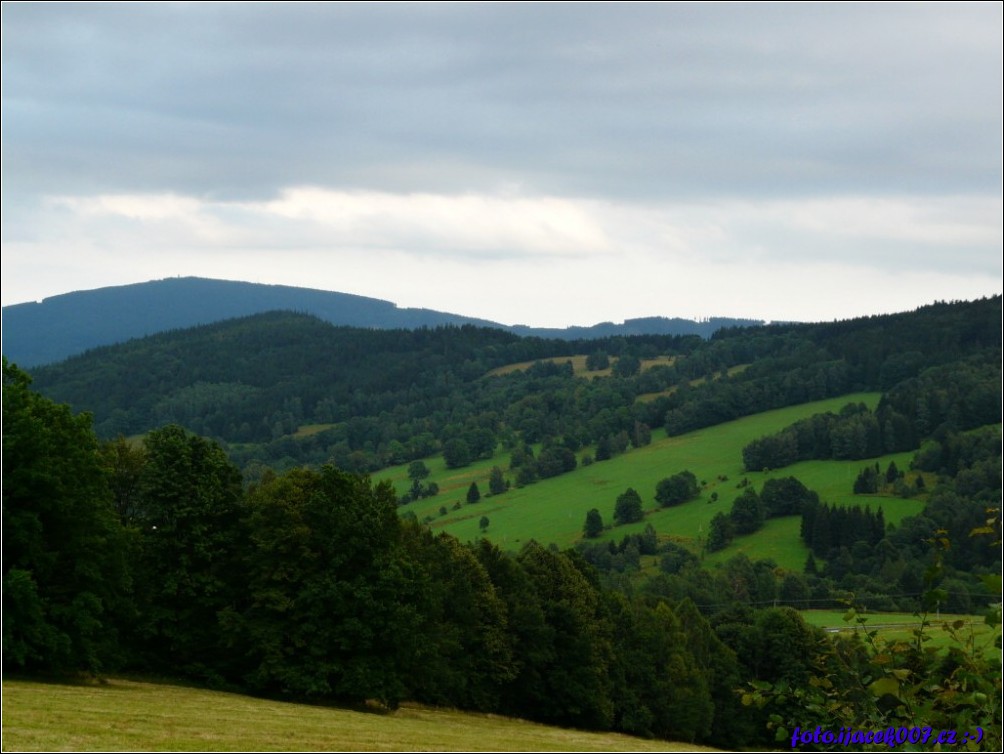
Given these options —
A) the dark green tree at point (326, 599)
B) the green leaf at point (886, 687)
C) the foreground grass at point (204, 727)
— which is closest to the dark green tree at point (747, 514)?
the dark green tree at point (326, 599)

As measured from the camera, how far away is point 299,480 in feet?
172

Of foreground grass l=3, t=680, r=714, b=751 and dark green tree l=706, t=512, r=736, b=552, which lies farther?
dark green tree l=706, t=512, r=736, b=552

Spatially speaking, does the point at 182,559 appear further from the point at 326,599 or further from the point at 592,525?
the point at 592,525

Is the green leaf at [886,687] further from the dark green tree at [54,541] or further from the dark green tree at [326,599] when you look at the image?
the dark green tree at [326,599]

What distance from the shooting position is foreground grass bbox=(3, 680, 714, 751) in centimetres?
2598

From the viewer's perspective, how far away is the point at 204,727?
99.8 feet

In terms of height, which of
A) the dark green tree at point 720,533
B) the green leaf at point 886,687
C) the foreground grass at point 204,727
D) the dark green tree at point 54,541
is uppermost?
the green leaf at point 886,687

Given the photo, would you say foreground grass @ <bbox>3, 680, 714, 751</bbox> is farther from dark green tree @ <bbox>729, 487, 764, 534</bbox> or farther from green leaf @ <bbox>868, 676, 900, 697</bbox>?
dark green tree @ <bbox>729, 487, 764, 534</bbox>

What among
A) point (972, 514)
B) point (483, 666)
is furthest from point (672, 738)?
point (972, 514)

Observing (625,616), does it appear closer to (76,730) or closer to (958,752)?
(76,730)

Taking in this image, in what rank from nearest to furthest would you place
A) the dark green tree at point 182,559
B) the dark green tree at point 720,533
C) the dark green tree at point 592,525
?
the dark green tree at point 182,559 → the dark green tree at point 720,533 → the dark green tree at point 592,525

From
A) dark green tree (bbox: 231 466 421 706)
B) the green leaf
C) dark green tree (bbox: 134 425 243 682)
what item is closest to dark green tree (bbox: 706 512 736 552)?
dark green tree (bbox: 231 466 421 706)

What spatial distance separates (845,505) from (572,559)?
412 feet

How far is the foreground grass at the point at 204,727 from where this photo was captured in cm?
2598
